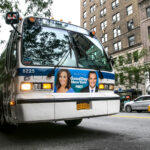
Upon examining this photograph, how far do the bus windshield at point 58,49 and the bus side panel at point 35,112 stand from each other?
2.93 feet

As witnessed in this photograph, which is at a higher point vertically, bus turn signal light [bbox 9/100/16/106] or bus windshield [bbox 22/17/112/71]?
bus windshield [bbox 22/17/112/71]

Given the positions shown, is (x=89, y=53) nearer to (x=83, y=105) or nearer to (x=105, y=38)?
(x=83, y=105)

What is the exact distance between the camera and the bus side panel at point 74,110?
4.79 meters

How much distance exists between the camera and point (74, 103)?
16.4ft

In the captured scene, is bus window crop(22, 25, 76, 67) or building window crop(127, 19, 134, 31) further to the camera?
building window crop(127, 19, 134, 31)

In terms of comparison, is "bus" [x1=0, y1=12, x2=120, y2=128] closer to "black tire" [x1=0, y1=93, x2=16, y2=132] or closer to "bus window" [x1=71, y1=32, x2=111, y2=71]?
"bus window" [x1=71, y1=32, x2=111, y2=71]

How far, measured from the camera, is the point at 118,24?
37375 millimetres

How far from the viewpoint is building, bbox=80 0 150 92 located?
33.4m

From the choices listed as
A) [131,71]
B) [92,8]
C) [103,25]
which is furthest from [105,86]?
[92,8]

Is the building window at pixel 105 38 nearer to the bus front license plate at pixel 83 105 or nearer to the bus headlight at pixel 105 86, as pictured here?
the bus headlight at pixel 105 86

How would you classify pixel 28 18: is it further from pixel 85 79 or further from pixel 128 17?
pixel 128 17

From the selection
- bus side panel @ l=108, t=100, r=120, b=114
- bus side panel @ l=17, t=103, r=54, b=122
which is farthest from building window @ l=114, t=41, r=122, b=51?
bus side panel @ l=17, t=103, r=54, b=122

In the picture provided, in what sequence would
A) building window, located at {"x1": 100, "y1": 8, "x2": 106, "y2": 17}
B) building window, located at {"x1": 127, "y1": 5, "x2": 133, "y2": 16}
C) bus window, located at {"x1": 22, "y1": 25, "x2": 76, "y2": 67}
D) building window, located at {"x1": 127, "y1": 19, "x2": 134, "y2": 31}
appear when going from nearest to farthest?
bus window, located at {"x1": 22, "y1": 25, "x2": 76, "y2": 67}, building window, located at {"x1": 127, "y1": 19, "x2": 134, "y2": 31}, building window, located at {"x1": 127, "y1": 5, "x2": 133, "y2": 16}, building window, located at {"x1": 100, "y1": 8, "x2": 106, "y2": 17}

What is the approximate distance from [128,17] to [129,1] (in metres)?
2.51
